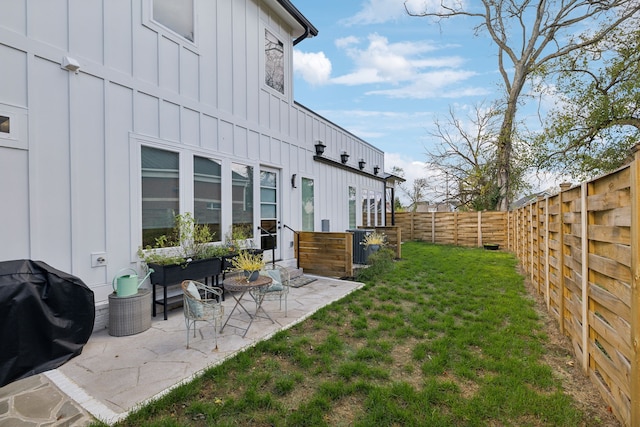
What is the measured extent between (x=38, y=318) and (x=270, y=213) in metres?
4.34

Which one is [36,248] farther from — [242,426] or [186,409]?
[242,426]

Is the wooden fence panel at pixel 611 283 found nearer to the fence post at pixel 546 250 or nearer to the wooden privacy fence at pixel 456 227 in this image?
the fence post at pixel 546 250

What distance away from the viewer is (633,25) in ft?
36.6

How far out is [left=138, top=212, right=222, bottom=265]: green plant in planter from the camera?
13.8 ft

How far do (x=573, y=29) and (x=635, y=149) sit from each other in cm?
1673

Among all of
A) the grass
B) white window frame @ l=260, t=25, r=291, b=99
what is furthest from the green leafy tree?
white window frame @ l=260, t=25, r=291, b=99

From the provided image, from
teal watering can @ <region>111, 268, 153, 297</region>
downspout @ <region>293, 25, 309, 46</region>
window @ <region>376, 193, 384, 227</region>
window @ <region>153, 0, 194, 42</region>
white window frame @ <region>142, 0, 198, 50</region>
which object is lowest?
teal watering can @ <region>111, 268, 153, 297</region>

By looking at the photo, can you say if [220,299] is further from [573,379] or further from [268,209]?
[573,379]

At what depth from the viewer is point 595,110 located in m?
11.3

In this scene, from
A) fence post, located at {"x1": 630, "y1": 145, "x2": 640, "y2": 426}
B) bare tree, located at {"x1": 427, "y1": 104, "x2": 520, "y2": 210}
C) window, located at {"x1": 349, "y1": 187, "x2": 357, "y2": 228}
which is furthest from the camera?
bare tree, located at {"x1": 427, "y1": 104, "x2": 520, "y2": 210}

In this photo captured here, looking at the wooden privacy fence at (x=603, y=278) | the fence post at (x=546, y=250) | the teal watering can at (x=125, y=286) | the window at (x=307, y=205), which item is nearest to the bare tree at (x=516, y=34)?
the window at (x=307, y=205)

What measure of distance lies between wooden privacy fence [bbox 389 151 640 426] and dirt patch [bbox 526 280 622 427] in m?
0.07

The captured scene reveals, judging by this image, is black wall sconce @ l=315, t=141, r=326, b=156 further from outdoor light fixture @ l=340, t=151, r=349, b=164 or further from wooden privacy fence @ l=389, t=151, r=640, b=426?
wooden privacy fence @ l=389, t=151, r=640, b=426

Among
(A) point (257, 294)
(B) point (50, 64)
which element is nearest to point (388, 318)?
(A) point (257, 294)
